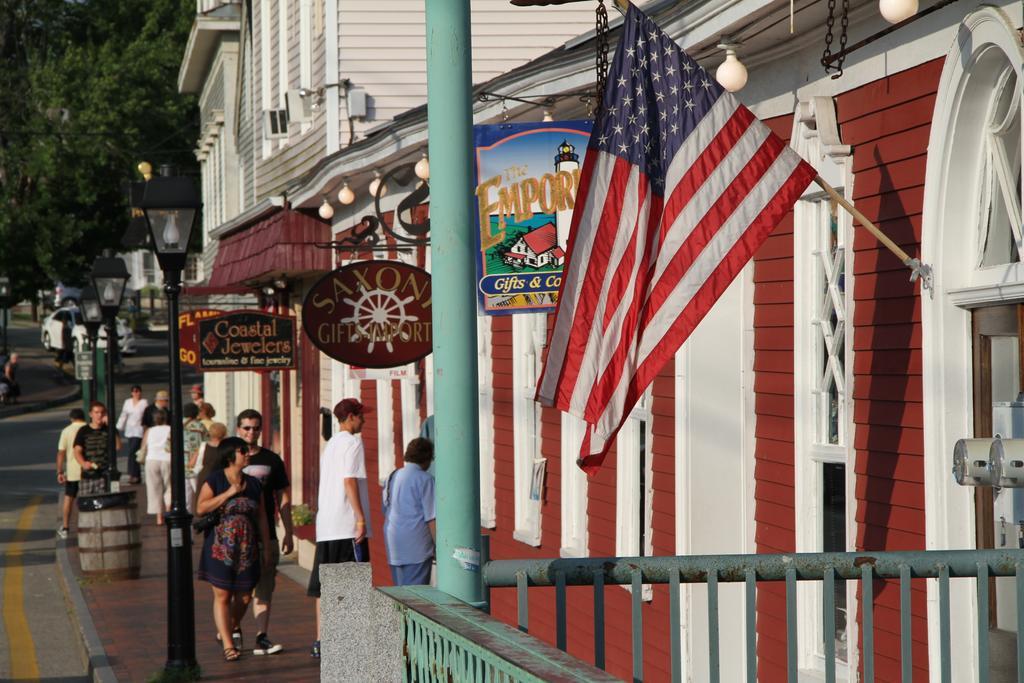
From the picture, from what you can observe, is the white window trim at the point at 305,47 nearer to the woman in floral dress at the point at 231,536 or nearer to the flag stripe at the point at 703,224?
the woman in floral dress at the point at 231,536

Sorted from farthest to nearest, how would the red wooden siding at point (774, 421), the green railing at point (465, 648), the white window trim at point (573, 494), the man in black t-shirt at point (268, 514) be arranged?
the man in black t-shirt at point (268, 514), the white window trim at point (573, 494), the red wooden siding at point (774, 421), the green railing at point (465, 648)

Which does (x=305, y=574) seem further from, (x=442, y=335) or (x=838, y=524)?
(x=442, y=335)

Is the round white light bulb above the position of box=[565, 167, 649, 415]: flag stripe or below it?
above

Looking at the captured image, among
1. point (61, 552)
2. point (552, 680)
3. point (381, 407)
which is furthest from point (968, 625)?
point (61, 552)

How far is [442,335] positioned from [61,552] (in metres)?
16.7

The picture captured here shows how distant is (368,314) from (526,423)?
1.45 meters

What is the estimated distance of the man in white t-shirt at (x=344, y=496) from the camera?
38.0 ft

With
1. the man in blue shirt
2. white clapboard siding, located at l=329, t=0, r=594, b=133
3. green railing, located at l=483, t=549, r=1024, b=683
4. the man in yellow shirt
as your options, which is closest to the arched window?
green railing, located at l=483, t=549, r=1024, b=683

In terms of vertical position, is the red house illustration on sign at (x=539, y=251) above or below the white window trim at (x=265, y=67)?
below

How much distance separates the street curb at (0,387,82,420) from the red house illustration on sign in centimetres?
3950

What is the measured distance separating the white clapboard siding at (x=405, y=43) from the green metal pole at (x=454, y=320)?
1393 cm

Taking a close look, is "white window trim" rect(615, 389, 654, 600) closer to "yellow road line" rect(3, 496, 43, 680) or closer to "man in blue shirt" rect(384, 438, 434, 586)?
"man in blue shirt" rect(384, 438, 434, 586)

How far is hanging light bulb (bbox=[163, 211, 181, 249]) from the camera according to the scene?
490 inches

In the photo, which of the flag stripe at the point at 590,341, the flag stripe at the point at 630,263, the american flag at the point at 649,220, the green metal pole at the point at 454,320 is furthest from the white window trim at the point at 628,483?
the green metal pole at the point at 454,320
